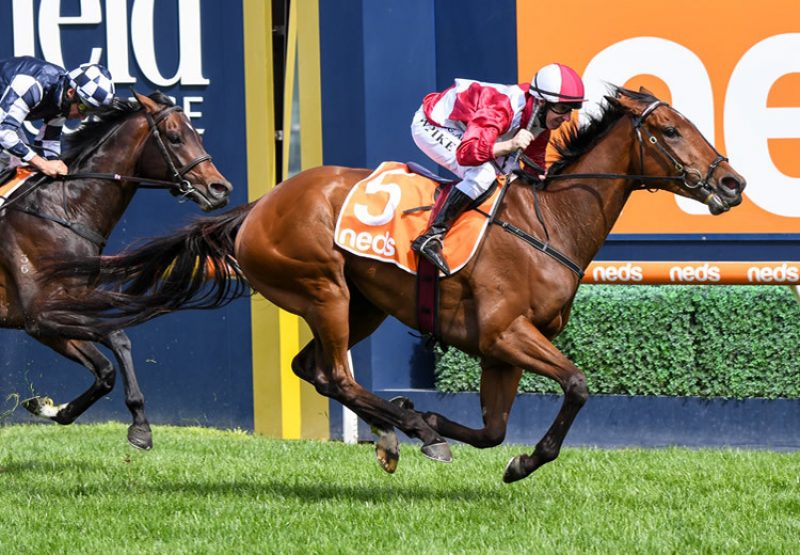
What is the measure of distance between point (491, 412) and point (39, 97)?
118 inches

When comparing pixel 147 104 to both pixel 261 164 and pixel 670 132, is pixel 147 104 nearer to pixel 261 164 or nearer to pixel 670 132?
pixel 261 164

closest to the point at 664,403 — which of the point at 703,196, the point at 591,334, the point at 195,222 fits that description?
the point at 591,334

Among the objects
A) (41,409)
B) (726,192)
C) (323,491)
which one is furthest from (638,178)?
(41,409)

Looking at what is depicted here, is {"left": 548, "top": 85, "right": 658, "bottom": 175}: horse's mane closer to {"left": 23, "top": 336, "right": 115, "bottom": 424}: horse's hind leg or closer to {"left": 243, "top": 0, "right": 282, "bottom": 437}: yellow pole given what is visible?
{"left": 23, "top": 336, "right": 115, "bottom": 424}: horse's hind leg

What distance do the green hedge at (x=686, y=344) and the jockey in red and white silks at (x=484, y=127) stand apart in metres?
2.49

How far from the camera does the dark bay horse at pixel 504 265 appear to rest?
5375 mm

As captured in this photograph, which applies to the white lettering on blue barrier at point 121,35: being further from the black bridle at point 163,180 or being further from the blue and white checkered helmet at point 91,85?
the blue and white checkered helmet at point 91,85

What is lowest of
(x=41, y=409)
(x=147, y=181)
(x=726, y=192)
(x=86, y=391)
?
(x=41, y=409)

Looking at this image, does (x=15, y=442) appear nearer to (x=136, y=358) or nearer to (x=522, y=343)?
(x=136, y=358)

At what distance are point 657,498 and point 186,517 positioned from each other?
2127 mm

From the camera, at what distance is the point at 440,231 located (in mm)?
5445

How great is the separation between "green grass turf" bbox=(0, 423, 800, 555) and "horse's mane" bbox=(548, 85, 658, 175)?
154 cm

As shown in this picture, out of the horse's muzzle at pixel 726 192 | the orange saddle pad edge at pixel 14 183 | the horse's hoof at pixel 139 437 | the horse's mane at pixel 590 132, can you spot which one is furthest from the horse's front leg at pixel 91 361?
the horse's muzzle at pixel 726 192

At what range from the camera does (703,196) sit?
541 centimetres
